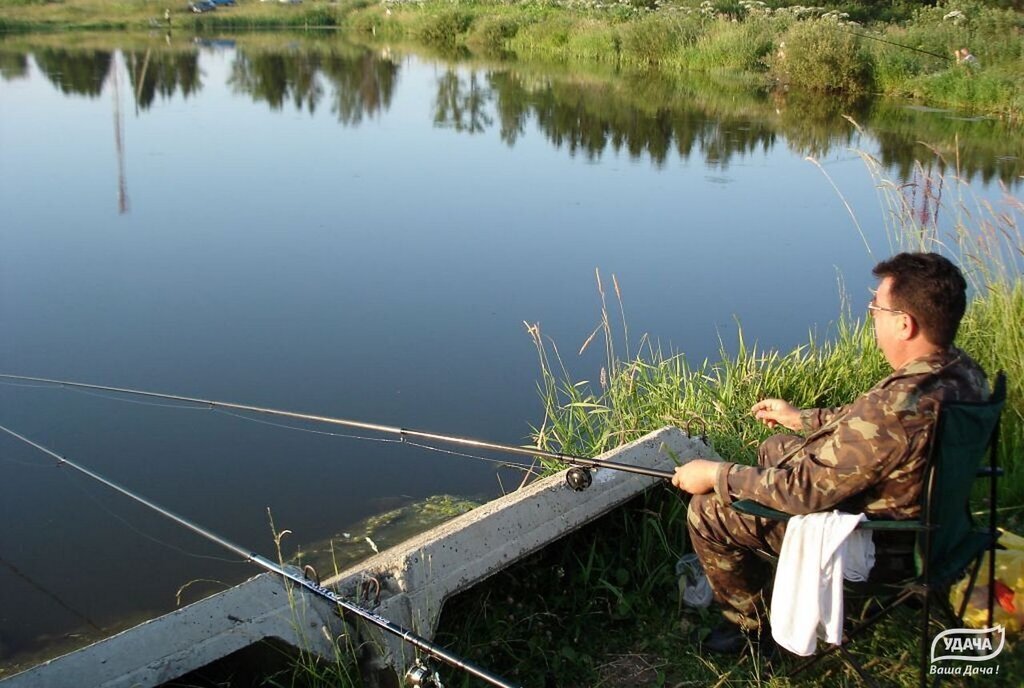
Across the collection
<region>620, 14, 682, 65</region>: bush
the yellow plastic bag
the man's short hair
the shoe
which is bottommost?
the shoe

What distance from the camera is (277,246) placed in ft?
27.4

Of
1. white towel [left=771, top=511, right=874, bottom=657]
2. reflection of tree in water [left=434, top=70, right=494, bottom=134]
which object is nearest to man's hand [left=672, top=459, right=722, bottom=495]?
white towel [left=771, top=511, right=874, bottom=657]

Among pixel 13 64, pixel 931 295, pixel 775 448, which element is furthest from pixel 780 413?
pixel 13 64

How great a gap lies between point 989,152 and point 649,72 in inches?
399

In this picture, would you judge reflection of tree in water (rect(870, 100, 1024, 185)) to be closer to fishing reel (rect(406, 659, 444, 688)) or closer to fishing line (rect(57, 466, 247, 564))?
fishing line (rect(57, 466, 247, 564))

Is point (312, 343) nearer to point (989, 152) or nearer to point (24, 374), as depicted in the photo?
point (24, 374)

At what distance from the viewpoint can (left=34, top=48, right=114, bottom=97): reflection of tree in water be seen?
720 inches

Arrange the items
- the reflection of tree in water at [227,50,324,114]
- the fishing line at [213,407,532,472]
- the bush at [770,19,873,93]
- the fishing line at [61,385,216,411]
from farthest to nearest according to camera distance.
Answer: the bush at [770,19,873,93] < the reflection of tree in water at [227,50,324,114] < the fishing line at [61,385,216,411] < the fishing line at [213,407,532,472]

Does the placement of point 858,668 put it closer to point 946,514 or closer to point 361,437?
point 946,514

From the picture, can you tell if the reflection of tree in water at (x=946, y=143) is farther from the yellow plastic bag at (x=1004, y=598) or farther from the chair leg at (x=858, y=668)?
the chair leg at (x=858, y=668)

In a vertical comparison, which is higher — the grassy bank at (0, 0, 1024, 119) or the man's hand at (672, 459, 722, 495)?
the grassy bank at (0, 0, 1024, 119)

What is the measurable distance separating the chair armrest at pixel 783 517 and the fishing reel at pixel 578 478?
626 millimetres

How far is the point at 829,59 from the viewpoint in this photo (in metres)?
18.4

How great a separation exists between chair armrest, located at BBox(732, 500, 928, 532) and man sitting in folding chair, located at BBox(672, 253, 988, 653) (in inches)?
0.8
